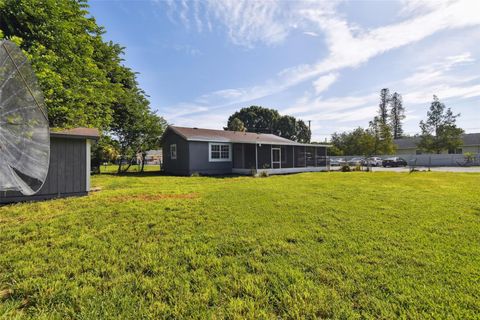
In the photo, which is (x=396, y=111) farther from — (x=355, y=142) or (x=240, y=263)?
(x=240, y=263)

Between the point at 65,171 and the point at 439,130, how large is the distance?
4617cm

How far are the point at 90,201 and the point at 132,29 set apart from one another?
792cm

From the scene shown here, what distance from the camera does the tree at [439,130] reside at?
33.6 meters

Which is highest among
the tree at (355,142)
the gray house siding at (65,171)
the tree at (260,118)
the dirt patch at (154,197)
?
the tree at (260,118)

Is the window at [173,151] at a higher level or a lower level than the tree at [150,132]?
lower

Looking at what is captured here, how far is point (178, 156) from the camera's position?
1683 centimetres

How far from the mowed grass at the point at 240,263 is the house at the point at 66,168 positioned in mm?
1472

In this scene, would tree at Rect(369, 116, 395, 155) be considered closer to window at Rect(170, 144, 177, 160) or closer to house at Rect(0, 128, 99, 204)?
window at Rect(170, 144, 177, 160)

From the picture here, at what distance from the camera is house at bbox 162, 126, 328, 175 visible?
51.5ft

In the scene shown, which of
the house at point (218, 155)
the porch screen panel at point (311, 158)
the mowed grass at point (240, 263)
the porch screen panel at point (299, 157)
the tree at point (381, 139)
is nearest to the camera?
the mowed grass at point (240, 263)

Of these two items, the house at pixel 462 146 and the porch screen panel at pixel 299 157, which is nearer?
the porch screen panel at pixel 299 157

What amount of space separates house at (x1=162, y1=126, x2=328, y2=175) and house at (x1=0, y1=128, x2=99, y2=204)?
7.69m

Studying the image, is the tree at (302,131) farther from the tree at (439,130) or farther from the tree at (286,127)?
the tree at (439,130)

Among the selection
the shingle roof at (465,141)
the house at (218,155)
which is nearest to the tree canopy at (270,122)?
the shingle roof at (465,141)
